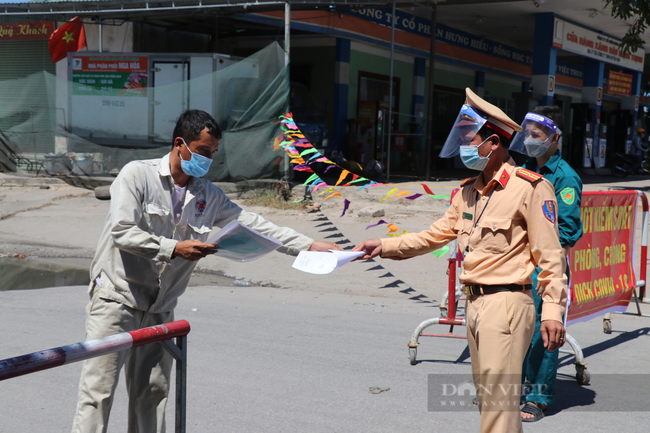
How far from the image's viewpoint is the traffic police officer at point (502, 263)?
2.84 metres

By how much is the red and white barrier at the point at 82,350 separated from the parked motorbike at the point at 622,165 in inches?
895

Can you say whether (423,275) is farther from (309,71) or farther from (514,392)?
(309,71)

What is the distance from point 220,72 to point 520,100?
9860 millimetres

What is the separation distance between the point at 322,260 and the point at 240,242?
477mm

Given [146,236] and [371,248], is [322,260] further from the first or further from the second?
[146,236]

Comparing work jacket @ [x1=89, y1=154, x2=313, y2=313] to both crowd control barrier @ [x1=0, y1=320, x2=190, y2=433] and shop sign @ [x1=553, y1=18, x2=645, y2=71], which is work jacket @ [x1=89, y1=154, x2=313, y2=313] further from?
shop sign @ [x1=553, y1=18, x2=645, y2=71]

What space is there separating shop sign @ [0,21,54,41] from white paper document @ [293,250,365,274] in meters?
17.4

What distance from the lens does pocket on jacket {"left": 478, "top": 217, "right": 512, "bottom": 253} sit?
2.90 meters

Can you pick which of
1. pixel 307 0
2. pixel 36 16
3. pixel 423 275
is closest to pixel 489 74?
pixel 307 0

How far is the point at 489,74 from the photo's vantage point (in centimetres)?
2561

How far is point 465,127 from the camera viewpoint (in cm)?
307

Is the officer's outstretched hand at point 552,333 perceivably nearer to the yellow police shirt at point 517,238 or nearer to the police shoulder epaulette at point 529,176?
the yellow police shirt at point 517,238

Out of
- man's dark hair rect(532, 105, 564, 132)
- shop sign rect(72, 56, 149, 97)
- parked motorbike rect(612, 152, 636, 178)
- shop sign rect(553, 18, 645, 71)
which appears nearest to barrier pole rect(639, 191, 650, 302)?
man's dark hair rect(532, 105, 564, 132)

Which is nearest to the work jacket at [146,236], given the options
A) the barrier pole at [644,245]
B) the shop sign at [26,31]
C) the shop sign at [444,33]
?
the barrier pole at [644,245]
